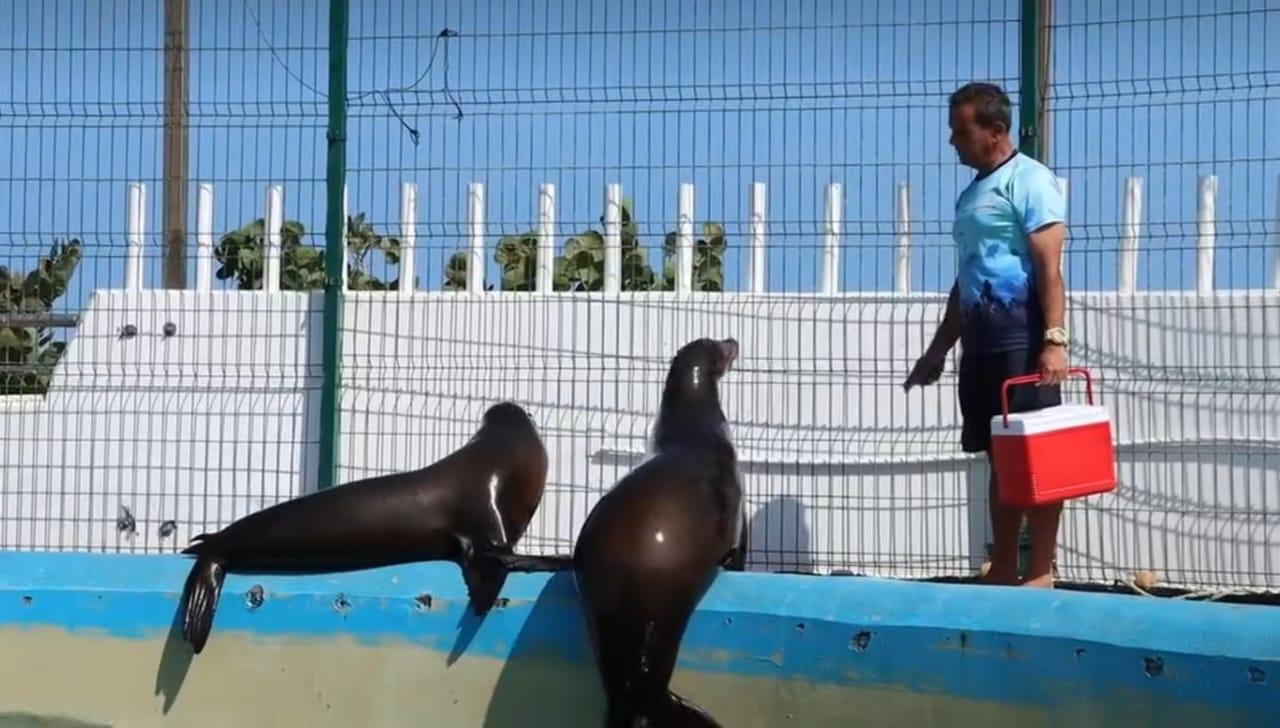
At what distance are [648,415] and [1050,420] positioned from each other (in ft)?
9.27

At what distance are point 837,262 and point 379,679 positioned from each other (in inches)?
132

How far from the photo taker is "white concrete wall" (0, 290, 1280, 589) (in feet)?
22.2

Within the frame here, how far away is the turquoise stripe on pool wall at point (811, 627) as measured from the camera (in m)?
3.51

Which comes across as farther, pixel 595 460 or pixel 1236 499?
pixel 595 460

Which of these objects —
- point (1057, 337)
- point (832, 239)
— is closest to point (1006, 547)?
point (1057, 337)

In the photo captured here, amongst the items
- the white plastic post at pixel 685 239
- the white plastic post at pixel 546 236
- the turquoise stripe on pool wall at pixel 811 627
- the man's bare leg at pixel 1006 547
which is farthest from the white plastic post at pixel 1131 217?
the turquoise stripe on pool wall at pixel 811 627

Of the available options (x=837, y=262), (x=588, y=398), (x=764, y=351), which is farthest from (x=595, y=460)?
(x=837, y=262)

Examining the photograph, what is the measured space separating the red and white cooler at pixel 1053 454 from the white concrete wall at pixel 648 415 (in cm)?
208

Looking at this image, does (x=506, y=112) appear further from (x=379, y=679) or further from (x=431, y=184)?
(x=379, y=679)

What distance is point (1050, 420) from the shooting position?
Result: 4.76 meters

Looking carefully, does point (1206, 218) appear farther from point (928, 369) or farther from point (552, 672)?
point (552, 672)

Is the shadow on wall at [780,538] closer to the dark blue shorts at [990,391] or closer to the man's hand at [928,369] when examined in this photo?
the man's hand at [928,369]

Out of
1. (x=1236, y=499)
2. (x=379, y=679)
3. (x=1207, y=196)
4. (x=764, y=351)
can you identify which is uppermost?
(x=1207, y=196)

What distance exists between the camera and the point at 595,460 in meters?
7.36
